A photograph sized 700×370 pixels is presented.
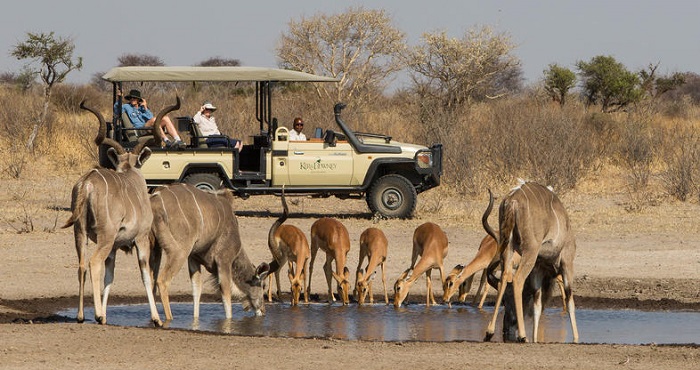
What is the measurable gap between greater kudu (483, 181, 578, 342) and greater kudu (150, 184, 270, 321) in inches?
108

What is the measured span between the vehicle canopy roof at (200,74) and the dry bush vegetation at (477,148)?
7.96ft

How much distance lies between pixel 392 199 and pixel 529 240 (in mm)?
9145

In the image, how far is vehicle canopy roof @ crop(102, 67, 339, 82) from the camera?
18.4 meters

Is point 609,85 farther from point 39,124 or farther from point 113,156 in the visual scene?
point 113,156

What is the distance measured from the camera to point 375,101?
3556 cm

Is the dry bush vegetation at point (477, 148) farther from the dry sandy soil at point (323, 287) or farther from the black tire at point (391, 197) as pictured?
the black tire at point (391, 197)

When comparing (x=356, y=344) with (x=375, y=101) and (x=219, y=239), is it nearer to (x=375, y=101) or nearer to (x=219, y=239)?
(x=219, y=239)

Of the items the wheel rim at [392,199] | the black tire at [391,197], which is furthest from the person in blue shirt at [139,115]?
the wheel rim at [392,199]

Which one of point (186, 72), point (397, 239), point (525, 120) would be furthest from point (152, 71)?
point (525, 120)

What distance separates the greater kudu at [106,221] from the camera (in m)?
9.90

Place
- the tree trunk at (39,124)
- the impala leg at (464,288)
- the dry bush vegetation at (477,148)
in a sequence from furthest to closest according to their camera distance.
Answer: the tree trunk at (39,124) < the dry bush vegetation at (477,148) < the impala leg at (464,288)

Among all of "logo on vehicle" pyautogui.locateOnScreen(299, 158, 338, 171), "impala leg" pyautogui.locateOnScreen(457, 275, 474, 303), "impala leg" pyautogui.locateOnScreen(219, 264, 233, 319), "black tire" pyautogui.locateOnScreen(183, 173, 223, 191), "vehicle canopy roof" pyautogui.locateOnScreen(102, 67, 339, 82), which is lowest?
"impala leg" pyautogui.locateOnScreen(457, 275, 474, 303)

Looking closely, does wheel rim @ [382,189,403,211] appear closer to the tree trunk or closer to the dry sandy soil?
the dry sandy soil

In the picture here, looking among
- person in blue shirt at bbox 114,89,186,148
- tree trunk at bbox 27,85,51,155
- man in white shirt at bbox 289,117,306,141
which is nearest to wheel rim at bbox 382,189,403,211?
man in white shirt at bbox 289,117,306,141
